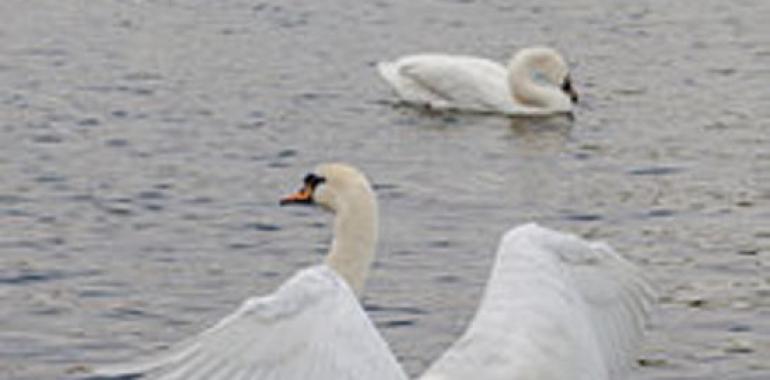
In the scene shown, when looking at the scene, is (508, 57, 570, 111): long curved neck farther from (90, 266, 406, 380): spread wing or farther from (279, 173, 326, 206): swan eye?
(90, 266, 406, 380): spread wing

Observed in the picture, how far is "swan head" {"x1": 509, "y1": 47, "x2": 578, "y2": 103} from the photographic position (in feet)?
61.1

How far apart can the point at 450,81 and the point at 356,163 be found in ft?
11.4

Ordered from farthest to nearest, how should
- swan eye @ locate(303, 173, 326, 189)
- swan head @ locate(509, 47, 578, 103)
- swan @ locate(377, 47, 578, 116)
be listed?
swan head @ locate(509, 47, 578, 103) < swan @ locate(377, 47, 578, 116) < swan eye @ locate(303, 173, 326, 189)

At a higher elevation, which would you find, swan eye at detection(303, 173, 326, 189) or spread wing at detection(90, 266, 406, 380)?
swan eye at detection(303, 173, 326, 189)

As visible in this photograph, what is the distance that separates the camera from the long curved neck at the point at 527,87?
18.9 m

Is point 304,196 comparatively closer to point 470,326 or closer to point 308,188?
point 308,188

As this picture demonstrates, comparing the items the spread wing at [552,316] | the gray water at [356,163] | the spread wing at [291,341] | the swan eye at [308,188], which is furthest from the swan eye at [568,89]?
the spread wing at [291,341]

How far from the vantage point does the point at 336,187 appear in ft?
30.0

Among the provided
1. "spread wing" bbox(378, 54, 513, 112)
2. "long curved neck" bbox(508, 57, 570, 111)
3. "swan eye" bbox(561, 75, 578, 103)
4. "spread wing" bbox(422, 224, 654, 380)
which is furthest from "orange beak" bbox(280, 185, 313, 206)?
"long curved neck" bbox(508, 57, 570, 111)

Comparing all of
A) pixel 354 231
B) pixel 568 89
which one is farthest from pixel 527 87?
pixel 354 231

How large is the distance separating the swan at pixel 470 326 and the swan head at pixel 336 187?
0.05 feet

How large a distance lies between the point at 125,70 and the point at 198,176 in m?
3.93

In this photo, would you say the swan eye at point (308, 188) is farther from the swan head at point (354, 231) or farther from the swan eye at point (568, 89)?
the swan eye at point (568, 89)

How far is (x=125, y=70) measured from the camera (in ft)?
59.9
